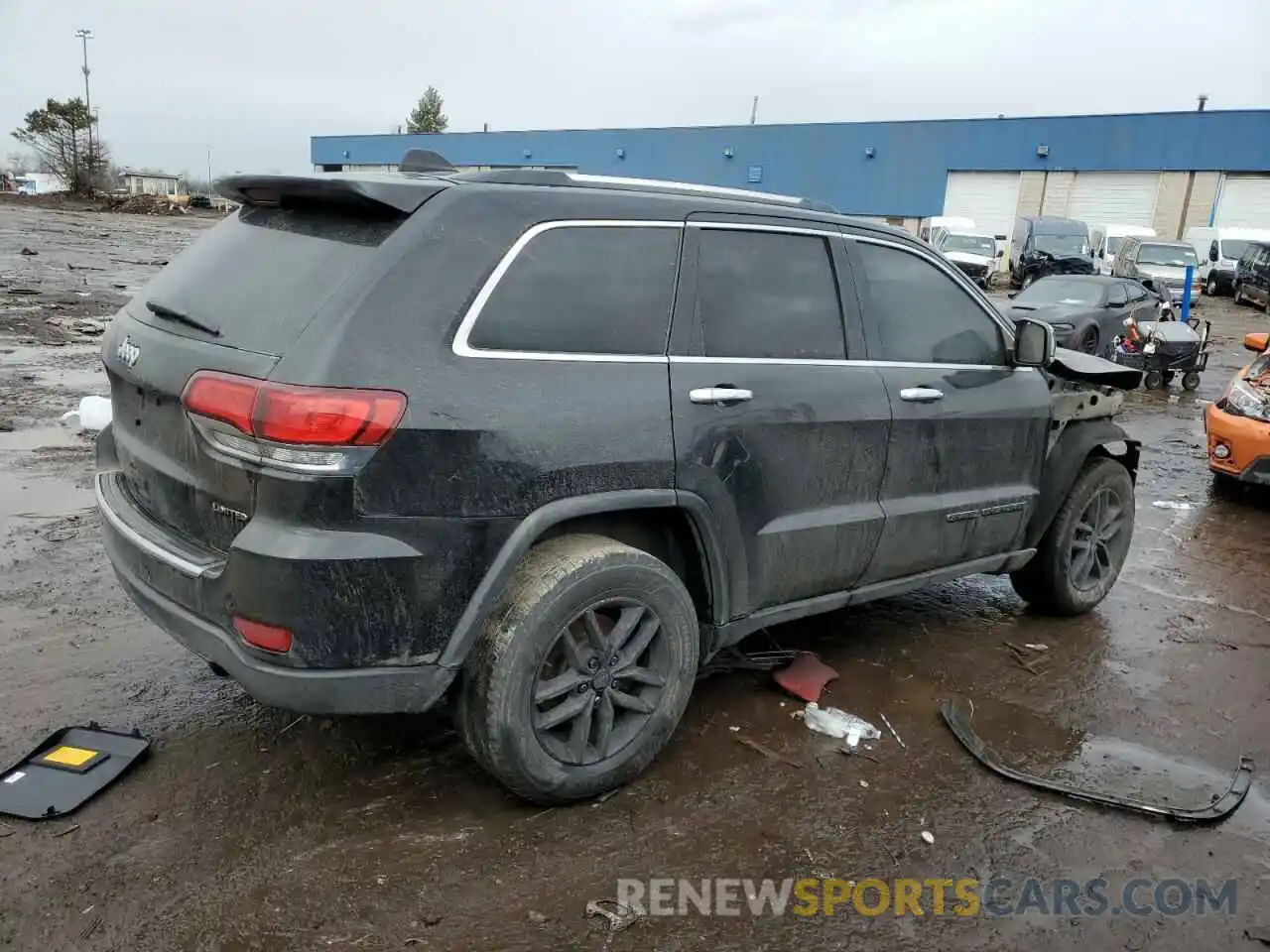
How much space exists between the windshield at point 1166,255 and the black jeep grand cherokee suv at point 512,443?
80.3 feet

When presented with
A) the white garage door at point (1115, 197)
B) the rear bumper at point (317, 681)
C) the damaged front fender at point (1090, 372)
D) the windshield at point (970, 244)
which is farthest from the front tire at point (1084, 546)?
the white garage door at point (1115, 197)

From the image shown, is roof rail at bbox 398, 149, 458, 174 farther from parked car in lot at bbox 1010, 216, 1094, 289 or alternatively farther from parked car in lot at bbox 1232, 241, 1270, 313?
parked car in lot at bbox 1232, 241, 1270, 313

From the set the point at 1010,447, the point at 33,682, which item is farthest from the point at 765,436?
the point at 33,682

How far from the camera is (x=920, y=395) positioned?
3.85 metres

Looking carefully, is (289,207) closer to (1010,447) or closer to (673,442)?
(673,442)

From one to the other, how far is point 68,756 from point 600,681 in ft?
5.86

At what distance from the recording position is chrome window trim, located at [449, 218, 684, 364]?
2717 mm

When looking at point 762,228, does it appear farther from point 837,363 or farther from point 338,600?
point 338,600

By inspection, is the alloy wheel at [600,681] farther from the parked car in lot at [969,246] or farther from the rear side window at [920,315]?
the parked car in lot at [969,246]

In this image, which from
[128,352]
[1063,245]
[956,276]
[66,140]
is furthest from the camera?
[66,140]

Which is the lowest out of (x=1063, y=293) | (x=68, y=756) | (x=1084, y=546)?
(x=68, y=756)

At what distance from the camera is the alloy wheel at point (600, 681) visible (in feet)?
9.75

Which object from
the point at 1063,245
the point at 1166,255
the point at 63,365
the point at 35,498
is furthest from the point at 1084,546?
the point at 1063,245

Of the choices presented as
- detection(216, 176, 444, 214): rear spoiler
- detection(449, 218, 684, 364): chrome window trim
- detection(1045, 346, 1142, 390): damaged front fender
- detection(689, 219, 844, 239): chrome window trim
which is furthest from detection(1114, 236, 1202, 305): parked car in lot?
detection(216, 176, 444, 214): rear spoiler
